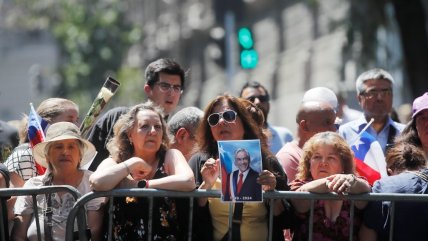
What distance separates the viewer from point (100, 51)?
45312 mm

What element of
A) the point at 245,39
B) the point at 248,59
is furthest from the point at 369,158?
the point at 245,39

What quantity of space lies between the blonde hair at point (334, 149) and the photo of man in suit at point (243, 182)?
2.43 ft

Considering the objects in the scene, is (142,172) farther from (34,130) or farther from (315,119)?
(315,119)

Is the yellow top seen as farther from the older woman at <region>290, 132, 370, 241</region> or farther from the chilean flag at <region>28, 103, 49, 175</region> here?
the chilean flag at <region>28, 103, 49, 175</region>

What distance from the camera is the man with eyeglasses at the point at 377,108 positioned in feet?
33.8

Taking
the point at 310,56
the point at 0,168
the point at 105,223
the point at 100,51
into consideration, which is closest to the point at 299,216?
the point at 105,223

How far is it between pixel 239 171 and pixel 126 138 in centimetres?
105

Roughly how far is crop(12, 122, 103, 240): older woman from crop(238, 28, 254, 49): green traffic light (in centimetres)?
1023

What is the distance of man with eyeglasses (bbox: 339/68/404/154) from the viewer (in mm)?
10297

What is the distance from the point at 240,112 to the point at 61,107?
1.57 meters

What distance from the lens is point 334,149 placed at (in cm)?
823

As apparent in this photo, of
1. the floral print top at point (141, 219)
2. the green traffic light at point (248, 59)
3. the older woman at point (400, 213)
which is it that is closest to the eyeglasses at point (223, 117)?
the floral print top at point (141, 219)

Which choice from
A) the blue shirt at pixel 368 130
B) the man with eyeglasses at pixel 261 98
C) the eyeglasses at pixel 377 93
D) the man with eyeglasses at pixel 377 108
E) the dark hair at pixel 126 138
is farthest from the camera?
the man with eyeglasses at pixel 261 98

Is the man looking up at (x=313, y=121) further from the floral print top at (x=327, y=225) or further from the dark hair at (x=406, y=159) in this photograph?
the floral print top at (x=327, y=225)
